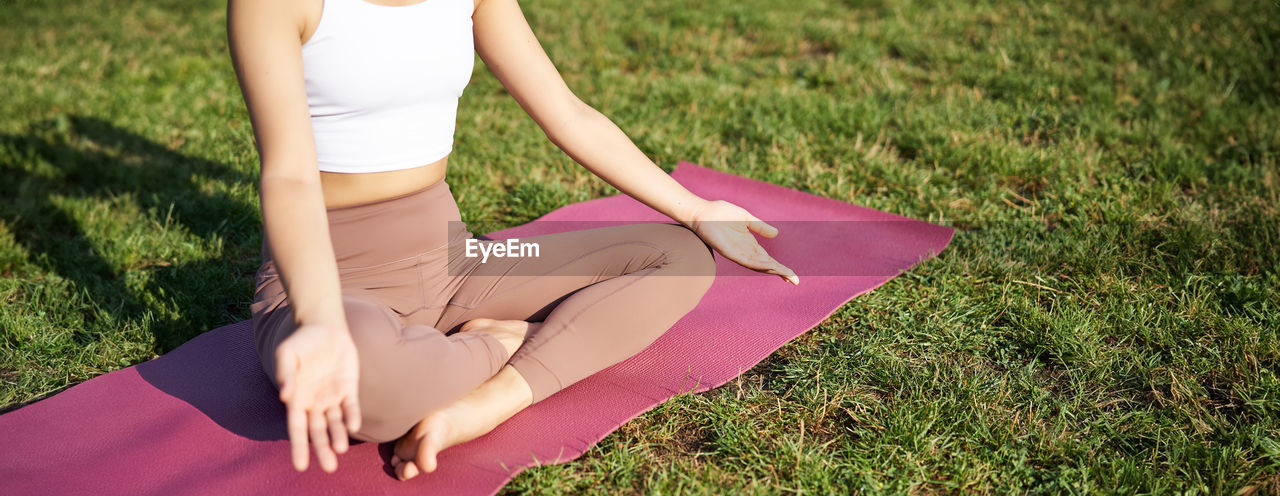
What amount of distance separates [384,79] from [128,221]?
2.08 meters

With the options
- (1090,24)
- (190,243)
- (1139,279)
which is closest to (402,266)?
(190,243)

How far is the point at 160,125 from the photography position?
176 inches

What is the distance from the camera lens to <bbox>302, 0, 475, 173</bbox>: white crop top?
1.92m

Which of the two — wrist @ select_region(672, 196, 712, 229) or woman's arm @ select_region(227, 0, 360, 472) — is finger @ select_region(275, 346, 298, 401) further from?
wrist @ select_region(672, 196, 712, 229)

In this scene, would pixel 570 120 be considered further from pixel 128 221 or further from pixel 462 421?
pixel 128 221

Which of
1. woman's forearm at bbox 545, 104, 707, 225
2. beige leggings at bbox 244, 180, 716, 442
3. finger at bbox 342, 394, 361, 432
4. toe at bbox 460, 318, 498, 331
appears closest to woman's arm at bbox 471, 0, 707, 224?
woman's forearm at bbox 545, 104, 707, 225

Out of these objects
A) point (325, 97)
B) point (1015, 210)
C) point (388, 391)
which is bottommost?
point (1015, 210)

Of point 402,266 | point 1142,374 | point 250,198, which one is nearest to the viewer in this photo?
point 402,266

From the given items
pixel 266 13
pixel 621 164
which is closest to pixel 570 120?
pixel 621 164

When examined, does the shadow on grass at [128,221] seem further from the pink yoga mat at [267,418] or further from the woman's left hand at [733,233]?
the woman's left hand at [733,233]

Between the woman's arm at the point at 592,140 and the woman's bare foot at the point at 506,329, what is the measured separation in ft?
1.56

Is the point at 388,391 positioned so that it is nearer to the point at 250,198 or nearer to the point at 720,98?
the point at 250,198

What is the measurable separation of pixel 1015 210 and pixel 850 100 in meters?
1.39

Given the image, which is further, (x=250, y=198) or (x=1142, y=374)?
(x=250, y=198)
